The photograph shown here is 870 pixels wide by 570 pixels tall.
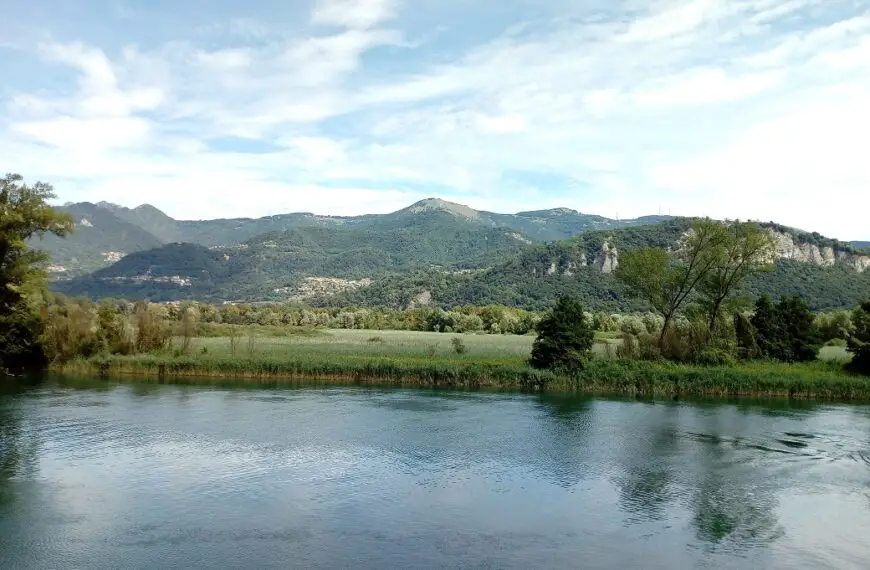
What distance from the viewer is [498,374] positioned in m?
47.5

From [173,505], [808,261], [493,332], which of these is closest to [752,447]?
[173,505]

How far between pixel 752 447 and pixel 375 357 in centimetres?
2826

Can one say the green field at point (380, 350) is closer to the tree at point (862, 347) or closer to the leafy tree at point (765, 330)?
the leafy tree at point (765, 330)

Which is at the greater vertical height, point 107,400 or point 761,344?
point 761,344

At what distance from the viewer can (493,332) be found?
305 ft

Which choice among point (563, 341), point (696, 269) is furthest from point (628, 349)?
point (696, 269)

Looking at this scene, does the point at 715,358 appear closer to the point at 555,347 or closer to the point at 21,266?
the point at 555,347

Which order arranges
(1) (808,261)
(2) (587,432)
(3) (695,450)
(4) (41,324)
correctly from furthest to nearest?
1. (1) (808,261)
2. (4) (41,324)
3. (2) (587,432)
4. (3) (695,450)

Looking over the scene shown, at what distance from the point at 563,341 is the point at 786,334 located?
1832cm

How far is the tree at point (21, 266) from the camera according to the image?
48375mm

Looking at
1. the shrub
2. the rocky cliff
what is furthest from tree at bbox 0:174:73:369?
the rocky cliff

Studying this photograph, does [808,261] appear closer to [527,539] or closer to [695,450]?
[695,450]

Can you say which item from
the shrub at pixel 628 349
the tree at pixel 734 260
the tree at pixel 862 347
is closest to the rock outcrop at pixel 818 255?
the tree at pixel 862 347

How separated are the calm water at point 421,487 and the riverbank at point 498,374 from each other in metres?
7.28
